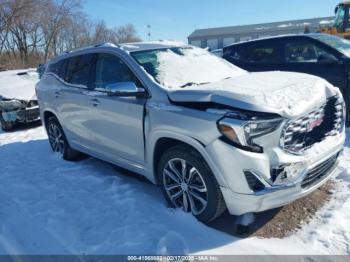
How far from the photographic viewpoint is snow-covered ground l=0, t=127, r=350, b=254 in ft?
9.75

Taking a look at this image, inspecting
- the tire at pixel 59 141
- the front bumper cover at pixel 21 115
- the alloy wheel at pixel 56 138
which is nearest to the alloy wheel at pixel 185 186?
the tire at pixel 59 141

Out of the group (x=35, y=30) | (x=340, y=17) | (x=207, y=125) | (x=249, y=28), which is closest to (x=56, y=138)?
(x=207, y=125)

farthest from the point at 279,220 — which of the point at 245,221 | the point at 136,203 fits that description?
the point at 136,203

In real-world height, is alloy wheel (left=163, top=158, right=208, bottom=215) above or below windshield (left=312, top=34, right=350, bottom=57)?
below

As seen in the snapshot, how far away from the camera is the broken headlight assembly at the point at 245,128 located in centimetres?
270

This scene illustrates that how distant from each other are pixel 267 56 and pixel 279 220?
14.7 ft

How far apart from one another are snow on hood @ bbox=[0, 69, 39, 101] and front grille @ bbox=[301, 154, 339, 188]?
7.39 metres

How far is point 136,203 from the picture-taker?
3.82m

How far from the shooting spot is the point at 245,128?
2703mm

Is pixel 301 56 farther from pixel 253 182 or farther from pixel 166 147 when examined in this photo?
pixel 253 182

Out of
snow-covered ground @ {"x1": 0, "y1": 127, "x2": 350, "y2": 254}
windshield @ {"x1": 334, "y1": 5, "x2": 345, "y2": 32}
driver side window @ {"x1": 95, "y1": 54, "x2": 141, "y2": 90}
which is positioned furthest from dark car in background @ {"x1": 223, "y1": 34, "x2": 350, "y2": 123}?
windshield @ {"x1": 334, "y1": 5, "x2": 345, "y2": 32}

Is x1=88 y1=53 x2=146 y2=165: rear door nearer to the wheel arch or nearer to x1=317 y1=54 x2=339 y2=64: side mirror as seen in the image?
the wheel arch

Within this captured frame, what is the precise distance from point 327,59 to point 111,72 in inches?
160

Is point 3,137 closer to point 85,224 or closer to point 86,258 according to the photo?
point 85,224
